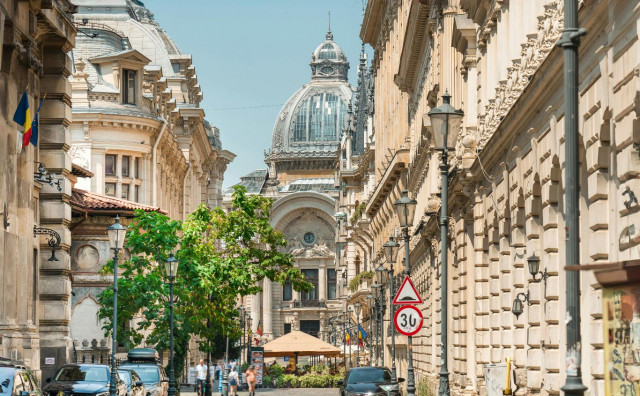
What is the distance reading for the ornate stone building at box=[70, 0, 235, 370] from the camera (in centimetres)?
5062

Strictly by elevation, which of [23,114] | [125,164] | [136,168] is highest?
[125,164]

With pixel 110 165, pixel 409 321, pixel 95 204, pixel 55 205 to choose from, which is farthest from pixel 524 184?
pixel 110 165

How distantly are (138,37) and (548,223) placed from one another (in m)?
63.1

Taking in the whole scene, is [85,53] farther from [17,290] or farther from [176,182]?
[17,290]

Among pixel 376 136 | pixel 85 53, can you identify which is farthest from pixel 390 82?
pixel 85 53

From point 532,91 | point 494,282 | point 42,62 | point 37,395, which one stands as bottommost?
point 37,395

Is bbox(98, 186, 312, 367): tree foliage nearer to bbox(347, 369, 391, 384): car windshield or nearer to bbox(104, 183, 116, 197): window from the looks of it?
bbox(347, 369, 391, 384): car windshield

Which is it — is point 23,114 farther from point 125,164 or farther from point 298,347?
A: point 298,347

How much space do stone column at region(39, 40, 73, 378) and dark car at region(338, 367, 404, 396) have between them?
7839 millimetres

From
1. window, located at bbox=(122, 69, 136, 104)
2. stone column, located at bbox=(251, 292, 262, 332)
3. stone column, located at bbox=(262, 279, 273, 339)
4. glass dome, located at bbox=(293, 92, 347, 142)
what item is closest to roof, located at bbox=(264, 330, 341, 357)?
window, located at bbox=(122, 69, 136, 104)

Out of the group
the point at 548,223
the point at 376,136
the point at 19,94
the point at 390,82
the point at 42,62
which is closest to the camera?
the point at 548,223

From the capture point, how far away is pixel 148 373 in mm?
40500

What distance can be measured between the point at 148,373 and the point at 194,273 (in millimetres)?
9030

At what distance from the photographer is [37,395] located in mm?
22141
